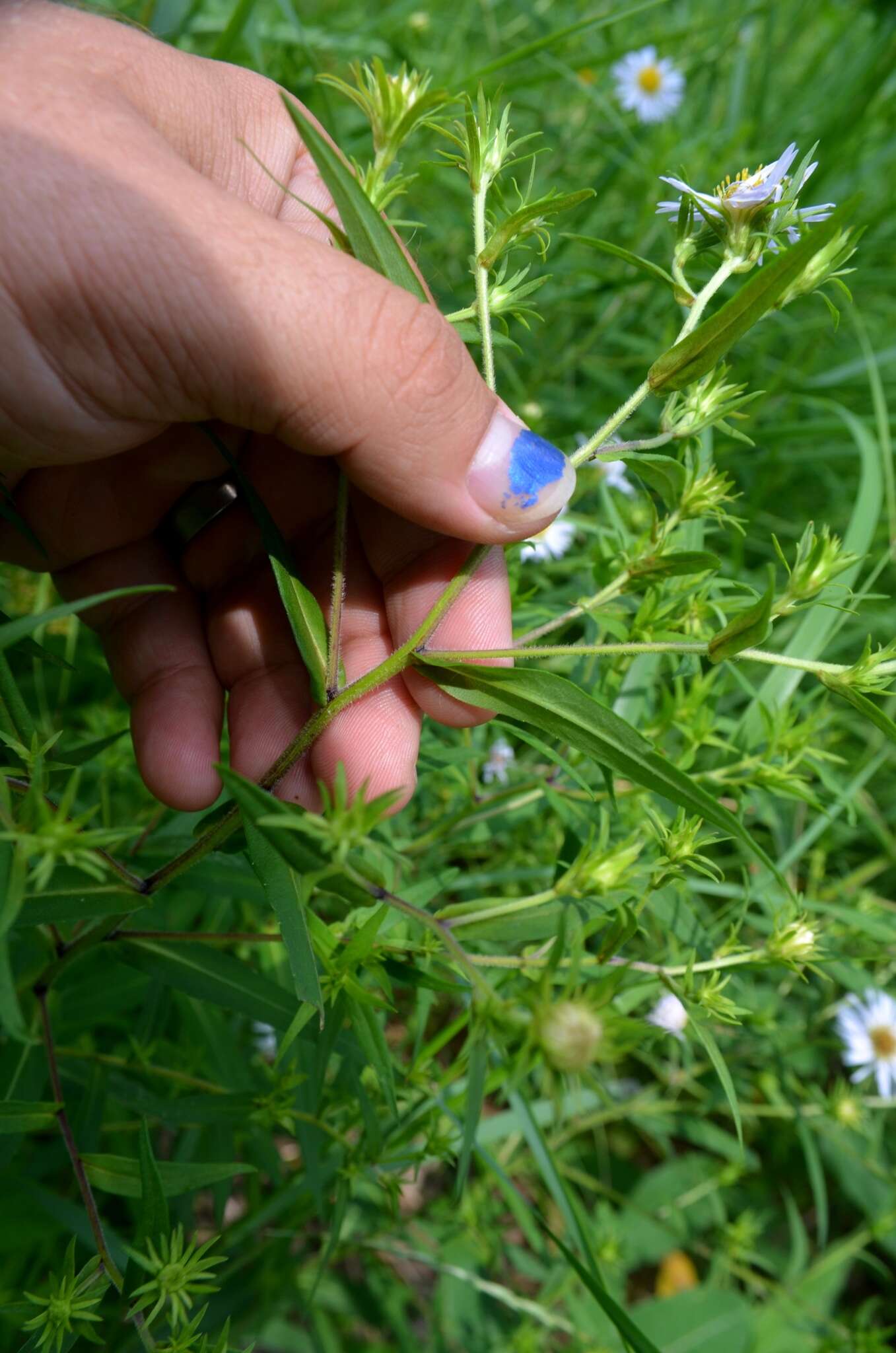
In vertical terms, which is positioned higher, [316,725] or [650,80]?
[650,80]

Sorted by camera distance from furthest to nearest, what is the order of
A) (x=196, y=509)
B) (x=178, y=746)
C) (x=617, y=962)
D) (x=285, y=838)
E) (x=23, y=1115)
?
(x=196, y=509)
(x=178, y=746)
(x=617, y=962)
(x=23, y=1115)
(x=285, y=838)

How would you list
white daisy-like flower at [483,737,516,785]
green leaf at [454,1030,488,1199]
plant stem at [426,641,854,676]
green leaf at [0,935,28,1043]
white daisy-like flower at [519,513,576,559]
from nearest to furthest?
green leaf at [0,935,28,1043], green leaf at [454,1030,488,1199], plant stem at [426,641,854,676], white daisy-like flower at [483,737,516,785], white daisy-like flower at [519,513,576,559]

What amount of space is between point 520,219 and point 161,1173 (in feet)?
3.14

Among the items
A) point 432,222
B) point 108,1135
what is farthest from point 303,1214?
point 432,222

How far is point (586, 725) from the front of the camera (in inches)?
32.3

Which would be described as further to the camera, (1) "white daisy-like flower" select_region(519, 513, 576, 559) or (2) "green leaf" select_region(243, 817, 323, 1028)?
(1) "white daisy-like flower" select_region(519, 513, 576, 559)

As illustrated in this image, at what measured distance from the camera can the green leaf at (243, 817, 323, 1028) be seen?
0.82 meters

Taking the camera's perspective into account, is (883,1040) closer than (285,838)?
No

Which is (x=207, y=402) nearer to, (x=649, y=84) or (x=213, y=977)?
(x=213, y=977)

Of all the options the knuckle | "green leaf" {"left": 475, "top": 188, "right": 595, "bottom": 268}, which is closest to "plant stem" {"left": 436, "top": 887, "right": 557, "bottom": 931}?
the knuckle

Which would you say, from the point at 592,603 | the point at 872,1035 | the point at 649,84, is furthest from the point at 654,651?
the point at 649,84

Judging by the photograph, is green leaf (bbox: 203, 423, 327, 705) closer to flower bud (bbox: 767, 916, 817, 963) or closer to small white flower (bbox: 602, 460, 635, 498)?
flower bud (bbox: 767, 916, 817, 963)

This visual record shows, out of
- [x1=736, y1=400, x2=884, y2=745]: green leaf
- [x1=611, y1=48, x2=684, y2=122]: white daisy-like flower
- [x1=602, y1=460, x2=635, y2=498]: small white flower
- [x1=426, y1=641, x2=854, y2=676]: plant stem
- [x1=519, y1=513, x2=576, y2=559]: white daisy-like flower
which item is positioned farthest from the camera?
[x1=611, y1=48, x2=684, y2=122]: white daisy-like flower

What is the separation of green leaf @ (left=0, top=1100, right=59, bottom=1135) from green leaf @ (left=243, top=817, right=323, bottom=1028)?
0.32 meters
